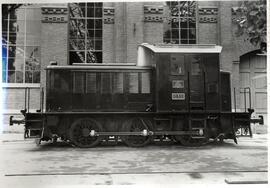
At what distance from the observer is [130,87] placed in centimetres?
770

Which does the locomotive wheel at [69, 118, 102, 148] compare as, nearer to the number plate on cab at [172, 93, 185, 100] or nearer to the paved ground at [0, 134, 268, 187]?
the paved ground at [0, 134, 268, 187]

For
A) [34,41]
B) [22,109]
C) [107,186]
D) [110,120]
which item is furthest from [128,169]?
[34,41]

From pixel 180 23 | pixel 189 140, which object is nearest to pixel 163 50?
pixel 180 23

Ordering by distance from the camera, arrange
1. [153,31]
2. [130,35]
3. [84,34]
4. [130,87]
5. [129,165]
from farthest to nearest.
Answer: [130,35] → [130,87] → [153,31] → [84,34] → [129,165]

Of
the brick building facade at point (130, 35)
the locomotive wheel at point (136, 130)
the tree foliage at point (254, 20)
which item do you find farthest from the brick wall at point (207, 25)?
the locomotive wheel at point (136, 130)

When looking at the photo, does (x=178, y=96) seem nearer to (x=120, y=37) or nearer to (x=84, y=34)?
(x=120, y=37)

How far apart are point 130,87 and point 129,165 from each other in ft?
8.14

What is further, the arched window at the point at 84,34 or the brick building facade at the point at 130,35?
the arched window at the point at 84,34

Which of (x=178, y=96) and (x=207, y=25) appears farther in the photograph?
(x=178, y=96)

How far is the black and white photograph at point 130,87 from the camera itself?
5828mm

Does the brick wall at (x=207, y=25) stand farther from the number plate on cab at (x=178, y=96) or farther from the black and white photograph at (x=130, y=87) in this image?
the number plate on cab at (x=178, y=96)

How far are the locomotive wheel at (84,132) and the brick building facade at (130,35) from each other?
0.95 metres

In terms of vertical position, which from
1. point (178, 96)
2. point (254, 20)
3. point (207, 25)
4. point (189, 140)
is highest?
point (207, 25)

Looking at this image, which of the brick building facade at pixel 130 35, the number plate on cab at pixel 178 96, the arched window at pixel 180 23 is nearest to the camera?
the brick building facade at pixel 130 35
